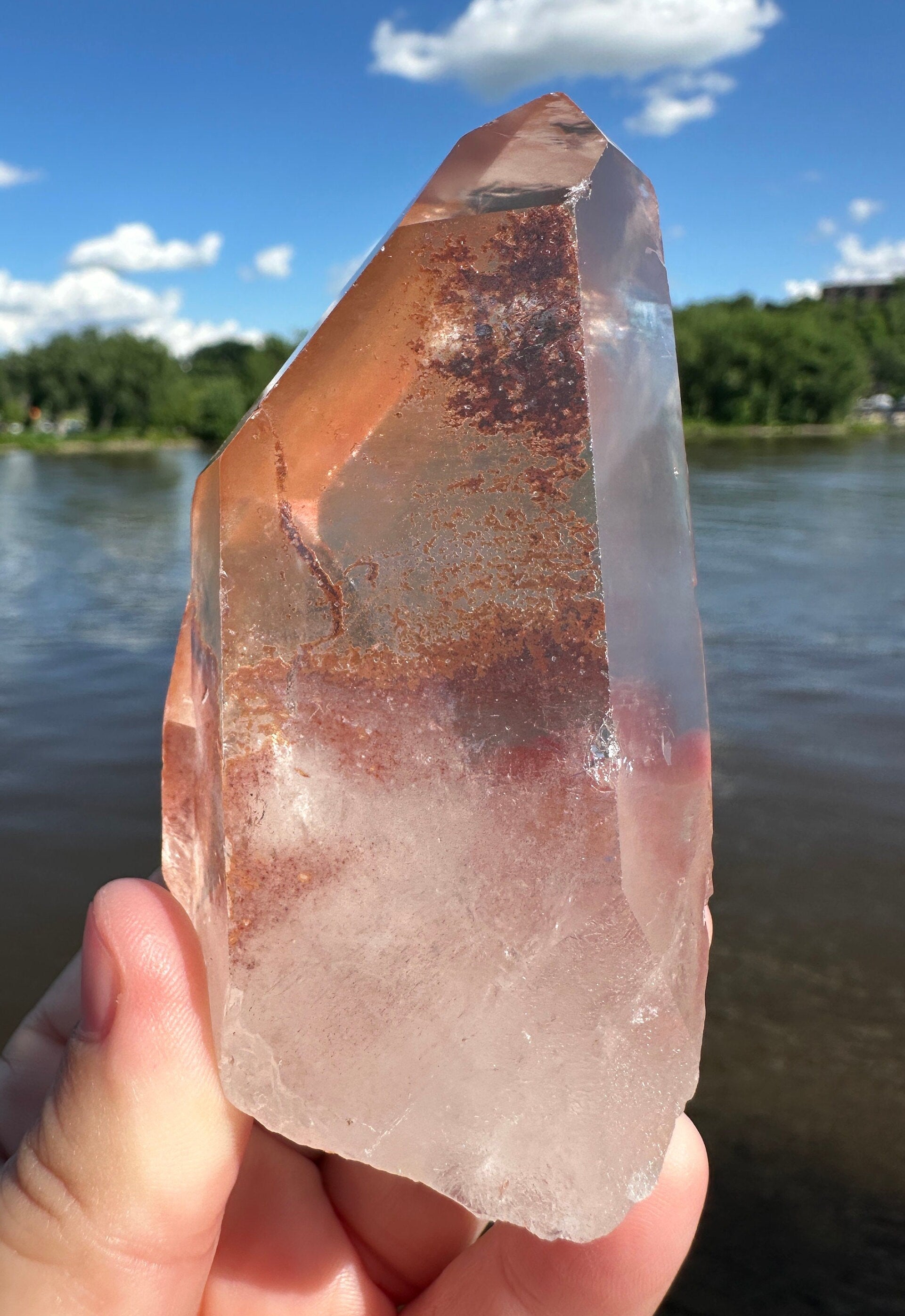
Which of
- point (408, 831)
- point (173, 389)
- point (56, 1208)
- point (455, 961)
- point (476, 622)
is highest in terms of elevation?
point (173, 389)

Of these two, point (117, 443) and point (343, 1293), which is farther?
point (117, 443)

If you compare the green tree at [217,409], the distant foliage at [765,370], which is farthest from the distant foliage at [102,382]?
the distant foliage at [765,370]

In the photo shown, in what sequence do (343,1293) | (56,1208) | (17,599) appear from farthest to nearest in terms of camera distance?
1. (17,599)
2. (343,1293)
3. (56,1208)

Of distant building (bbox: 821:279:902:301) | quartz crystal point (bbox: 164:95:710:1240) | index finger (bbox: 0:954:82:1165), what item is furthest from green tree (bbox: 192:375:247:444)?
distant building (bbox: 821:279:902:301)

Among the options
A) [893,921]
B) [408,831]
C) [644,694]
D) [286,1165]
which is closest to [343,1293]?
[286,1165]

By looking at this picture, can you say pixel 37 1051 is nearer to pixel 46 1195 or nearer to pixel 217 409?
pixel 46 1195

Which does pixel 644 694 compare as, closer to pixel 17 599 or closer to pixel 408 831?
pixel 408 831

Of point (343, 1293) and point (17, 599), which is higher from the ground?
point (17, 599)

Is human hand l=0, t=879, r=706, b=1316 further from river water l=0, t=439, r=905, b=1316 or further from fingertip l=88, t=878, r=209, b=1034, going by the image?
river water l=0, t=439, r=905, b=1316
